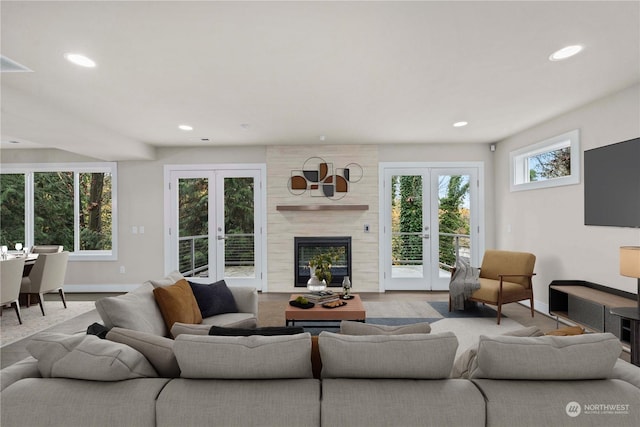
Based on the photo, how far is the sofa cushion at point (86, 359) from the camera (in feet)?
4.19

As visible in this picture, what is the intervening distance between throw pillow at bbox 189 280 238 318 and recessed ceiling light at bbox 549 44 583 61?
10.7ft

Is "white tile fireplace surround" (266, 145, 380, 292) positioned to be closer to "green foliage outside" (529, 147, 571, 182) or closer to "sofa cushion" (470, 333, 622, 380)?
"green foliage outside" (529, 147, 571, 182)

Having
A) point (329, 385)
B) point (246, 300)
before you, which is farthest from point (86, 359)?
point (246, 300)

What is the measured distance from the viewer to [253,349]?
131cm

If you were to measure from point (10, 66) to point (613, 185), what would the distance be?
5325 millimetres

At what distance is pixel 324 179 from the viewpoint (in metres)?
5.57

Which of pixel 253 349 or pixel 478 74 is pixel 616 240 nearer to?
pixel 478 74

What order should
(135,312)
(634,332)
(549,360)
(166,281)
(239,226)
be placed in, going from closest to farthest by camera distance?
(549,360) → (135,312) → (634,332) → (166,281) → (239,226)

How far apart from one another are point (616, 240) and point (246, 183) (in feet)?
15.9

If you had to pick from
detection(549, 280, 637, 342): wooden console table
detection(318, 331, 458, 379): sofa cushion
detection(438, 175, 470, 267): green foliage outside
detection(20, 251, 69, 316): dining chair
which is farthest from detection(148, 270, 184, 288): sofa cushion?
detection(438, 175, 470, 267): green foliage outside

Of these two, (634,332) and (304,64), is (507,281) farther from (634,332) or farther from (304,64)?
(304,64)

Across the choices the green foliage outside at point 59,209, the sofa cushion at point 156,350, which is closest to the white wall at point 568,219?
the sofa cushion at point 156,350

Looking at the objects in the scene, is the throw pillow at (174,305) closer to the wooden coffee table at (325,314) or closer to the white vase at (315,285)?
the wooden coffee table at (325,314)

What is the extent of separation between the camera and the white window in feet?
12.5
